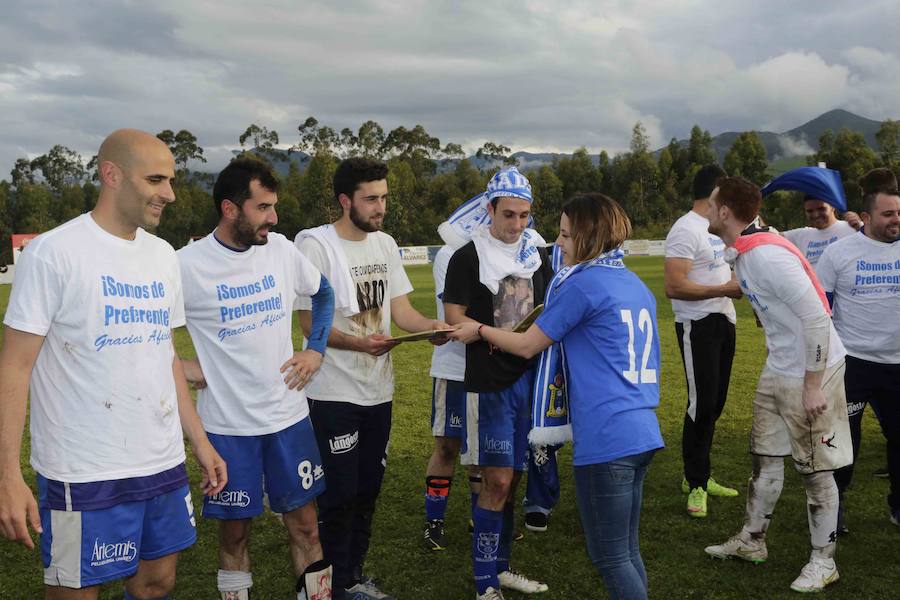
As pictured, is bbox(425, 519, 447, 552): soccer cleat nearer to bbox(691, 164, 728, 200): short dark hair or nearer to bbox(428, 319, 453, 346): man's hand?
bbox(428, 319, 453, 346): man's hand

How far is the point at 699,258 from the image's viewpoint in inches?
222

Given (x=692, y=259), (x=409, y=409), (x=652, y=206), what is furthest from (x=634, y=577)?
(x=652, y=206)

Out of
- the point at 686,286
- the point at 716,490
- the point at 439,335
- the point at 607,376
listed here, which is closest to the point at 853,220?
the point at 686,286

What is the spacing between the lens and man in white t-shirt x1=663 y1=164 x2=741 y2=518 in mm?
5590

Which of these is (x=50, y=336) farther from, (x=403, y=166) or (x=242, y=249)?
(x=403, y=166)

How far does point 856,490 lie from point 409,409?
4957 mm

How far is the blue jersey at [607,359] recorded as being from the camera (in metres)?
3.17

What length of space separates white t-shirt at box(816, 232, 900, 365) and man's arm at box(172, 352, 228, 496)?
14.3ft

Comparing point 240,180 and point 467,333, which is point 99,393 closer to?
point 240,180

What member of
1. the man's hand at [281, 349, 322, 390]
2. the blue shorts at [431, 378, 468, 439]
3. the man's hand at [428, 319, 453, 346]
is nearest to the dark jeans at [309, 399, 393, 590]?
the man's hand at [281, 349, 322, 390]

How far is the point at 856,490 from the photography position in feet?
19.9

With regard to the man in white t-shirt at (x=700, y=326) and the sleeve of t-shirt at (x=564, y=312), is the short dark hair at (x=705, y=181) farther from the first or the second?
the sleeve of t-shirt at (x=564, y=312)

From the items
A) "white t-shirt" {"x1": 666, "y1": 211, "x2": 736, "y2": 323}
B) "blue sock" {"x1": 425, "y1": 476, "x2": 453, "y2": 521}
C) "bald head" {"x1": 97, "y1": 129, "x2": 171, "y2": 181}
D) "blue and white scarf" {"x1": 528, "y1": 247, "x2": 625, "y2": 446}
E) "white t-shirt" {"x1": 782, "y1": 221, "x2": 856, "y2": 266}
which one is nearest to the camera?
"bald head" {"x1": 97, "y1": 129, "x2": 171, "y2": 181}

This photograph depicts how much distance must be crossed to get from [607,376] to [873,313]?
305 centimetres
